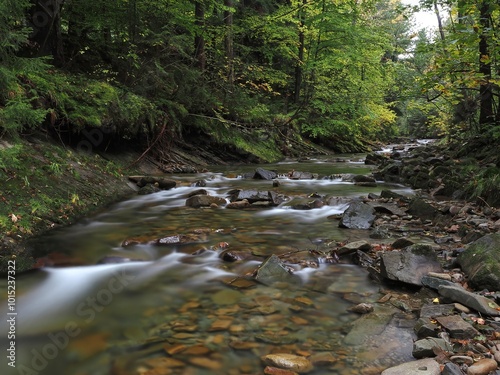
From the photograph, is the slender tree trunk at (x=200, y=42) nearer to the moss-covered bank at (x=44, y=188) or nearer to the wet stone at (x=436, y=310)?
the moss-covered bank at (x=44, y=188)

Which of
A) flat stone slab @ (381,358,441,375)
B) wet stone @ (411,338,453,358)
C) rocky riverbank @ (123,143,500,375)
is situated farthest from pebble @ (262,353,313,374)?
wet stone @ (411,338,453,358)

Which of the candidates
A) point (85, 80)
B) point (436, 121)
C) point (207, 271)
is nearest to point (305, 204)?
point (207, 271)

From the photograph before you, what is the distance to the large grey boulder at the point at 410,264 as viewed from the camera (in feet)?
13.0

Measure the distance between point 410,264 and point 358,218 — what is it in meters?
2.57

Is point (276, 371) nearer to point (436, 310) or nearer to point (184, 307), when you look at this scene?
point (184, 307)

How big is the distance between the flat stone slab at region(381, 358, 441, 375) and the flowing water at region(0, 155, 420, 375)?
0.19 metres

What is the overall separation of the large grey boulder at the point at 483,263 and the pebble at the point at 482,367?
130cm

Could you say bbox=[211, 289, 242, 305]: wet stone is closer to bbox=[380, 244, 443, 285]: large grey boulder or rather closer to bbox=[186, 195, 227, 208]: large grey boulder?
bbox=[380, 244, 443, 285]: large grey boulder

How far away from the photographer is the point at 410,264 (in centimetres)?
409

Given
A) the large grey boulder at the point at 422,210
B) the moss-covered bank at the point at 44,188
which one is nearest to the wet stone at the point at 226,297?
the moss-covered bank at the point at 44,188

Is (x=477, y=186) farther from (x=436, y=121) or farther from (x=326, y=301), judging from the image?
(x=436, y=121)

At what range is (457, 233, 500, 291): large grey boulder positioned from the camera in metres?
3.54

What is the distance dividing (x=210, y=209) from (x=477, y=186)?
5.42 m

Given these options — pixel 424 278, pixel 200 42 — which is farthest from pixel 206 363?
pixel 200 42
